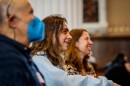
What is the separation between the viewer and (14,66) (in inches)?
69.5

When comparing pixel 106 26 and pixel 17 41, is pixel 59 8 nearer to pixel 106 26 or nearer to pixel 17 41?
pixel 17 41

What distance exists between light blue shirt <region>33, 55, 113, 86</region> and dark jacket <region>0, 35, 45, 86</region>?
680mm

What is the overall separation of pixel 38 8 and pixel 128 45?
23.0 ft

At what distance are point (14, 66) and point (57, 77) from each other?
83 centimetres

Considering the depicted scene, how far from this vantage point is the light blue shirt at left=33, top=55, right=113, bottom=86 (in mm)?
2555

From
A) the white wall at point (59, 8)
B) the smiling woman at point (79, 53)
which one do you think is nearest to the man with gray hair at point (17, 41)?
the smiling woman at point (79, 53)

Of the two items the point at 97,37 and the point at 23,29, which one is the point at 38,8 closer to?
the point at 23,29

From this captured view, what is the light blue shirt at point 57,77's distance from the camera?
2555 millimetres

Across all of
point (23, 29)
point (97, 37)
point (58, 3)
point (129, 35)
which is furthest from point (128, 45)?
point (23, 29)

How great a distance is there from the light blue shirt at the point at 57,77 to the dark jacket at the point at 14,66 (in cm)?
68

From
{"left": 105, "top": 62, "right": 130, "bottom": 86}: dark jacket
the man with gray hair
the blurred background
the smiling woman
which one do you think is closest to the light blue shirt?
the smiling woman

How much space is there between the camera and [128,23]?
1220cm

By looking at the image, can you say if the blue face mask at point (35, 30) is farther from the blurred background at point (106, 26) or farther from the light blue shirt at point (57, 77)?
the blurred background at point (106, 26)

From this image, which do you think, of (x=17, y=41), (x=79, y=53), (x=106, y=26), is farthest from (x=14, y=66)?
(x=106, y=26)
